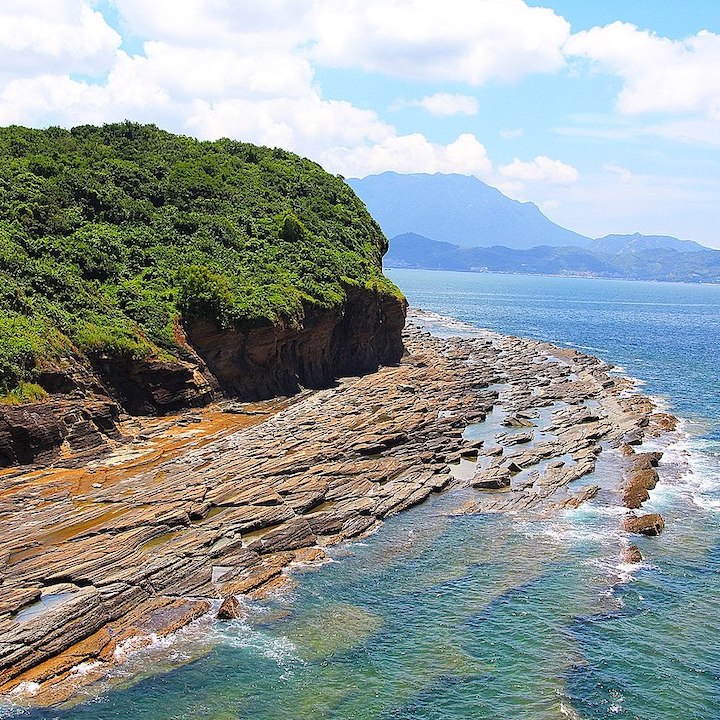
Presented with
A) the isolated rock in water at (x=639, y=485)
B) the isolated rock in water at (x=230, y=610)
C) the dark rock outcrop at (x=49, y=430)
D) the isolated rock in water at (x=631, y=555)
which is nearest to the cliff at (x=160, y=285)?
the dark rock outcrop at (x=49, y=430)

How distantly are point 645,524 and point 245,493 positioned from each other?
25.1 metres

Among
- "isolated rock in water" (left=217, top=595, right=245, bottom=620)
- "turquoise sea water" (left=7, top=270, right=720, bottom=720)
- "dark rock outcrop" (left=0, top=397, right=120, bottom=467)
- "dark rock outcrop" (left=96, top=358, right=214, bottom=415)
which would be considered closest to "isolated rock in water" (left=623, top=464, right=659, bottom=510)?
"turquoise sea water" (left=7, top=270, right=720, bottom=720)

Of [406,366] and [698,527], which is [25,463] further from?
[406,366]

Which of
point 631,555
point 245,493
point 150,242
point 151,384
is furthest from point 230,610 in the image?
point 150,242

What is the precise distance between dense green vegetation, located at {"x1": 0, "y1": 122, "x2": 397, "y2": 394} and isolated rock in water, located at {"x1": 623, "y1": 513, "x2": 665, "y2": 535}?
131 feet

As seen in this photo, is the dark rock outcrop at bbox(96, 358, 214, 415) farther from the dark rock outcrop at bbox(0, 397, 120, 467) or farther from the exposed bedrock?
the dark rock outcrop at bbox(0, 397, 120, 467)

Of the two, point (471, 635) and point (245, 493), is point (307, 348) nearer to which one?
point (245, 493)

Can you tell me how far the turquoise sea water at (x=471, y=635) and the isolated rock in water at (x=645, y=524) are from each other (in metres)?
0.72

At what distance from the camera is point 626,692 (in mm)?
29000

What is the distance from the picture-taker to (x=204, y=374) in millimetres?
67812

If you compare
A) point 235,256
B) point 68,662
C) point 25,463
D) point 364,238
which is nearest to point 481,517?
point 68,662

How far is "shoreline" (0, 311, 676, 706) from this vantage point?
31.9m

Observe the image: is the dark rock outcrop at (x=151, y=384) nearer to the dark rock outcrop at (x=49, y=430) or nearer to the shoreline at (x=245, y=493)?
the shoreline at (x=245, y=493)

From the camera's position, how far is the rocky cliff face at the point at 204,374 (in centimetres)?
5025
